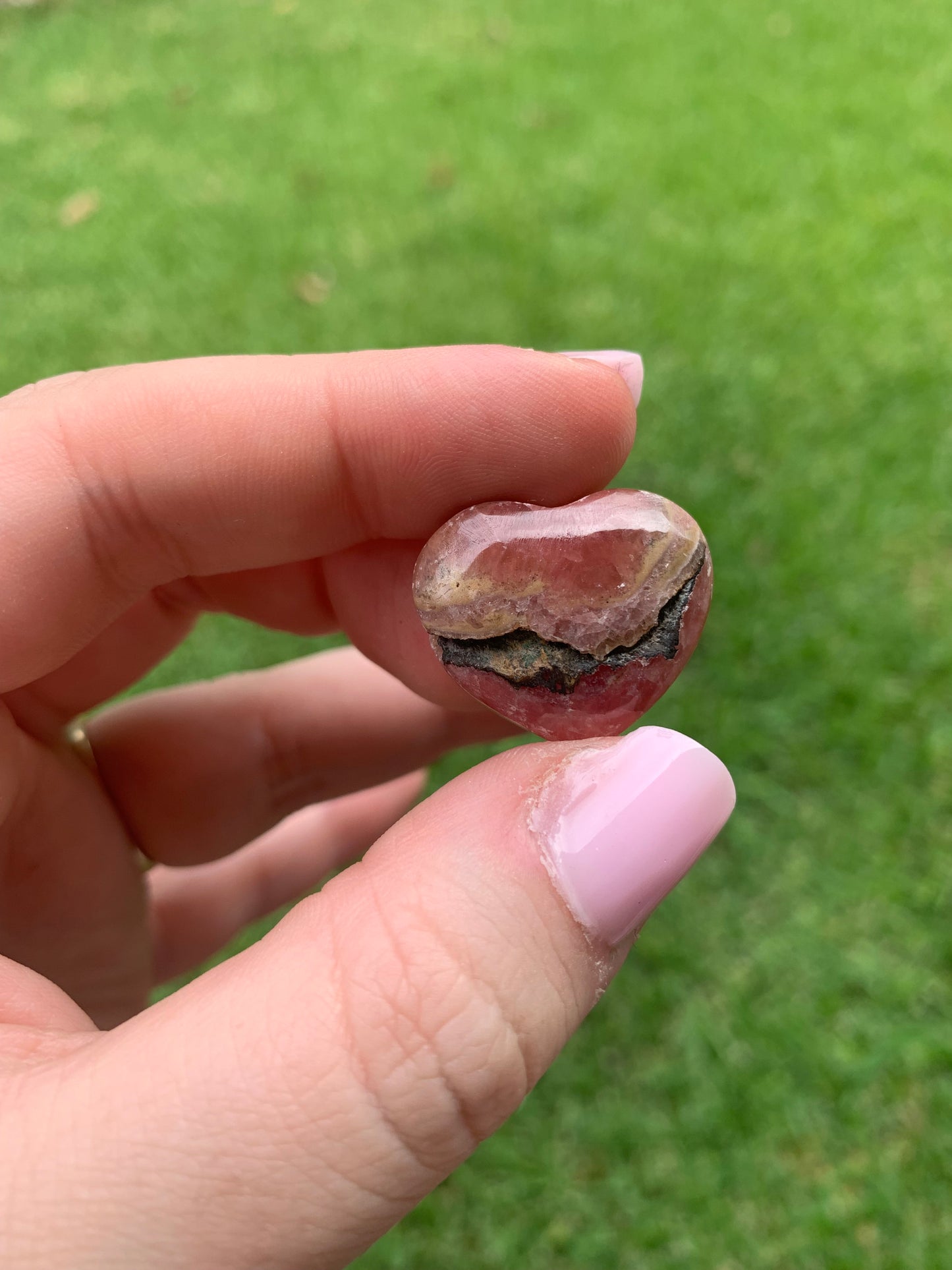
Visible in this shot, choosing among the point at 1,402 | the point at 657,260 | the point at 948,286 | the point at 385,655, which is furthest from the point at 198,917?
the point at 948,286

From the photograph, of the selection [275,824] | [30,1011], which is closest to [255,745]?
[275,824]

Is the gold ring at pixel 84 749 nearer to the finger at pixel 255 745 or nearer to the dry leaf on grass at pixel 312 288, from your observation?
the finger at pixel 255 745

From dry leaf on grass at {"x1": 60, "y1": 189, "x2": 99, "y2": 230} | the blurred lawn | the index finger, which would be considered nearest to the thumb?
the index finger

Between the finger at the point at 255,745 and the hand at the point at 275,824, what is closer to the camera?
the hand at the point at 275,824

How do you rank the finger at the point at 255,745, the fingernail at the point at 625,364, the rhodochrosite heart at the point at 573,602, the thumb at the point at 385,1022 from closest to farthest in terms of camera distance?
1. the thumb at the point at 385,1022
2. the rhodochrosite heart at the point at 573,602
3. the fingernail at the point at 625,364
4. the finger at the point at 255,745

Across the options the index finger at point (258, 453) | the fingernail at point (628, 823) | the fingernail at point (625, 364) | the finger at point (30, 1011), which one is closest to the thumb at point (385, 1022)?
the fingernail at point (628, 823)

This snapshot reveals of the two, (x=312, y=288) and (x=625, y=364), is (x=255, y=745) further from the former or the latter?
(x=312, y=288)

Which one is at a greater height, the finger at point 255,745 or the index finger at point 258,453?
the index finger at point 258,453
